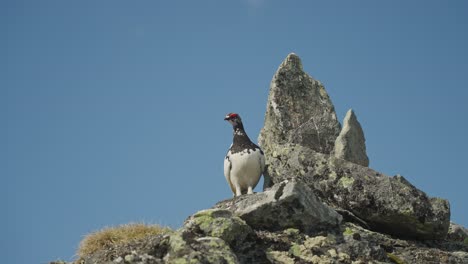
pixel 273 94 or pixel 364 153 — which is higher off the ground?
pixel 273 94

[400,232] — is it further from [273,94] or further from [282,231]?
[273,94]

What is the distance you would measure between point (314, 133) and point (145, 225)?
24.4 feet

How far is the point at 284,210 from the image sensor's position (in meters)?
15.8

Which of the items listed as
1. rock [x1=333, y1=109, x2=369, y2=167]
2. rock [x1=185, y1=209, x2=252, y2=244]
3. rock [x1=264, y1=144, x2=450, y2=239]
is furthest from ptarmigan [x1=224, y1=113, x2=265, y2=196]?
rock [x1=185, y1=209, x2=252, y2=244]

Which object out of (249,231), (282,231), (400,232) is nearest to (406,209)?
(400,232)

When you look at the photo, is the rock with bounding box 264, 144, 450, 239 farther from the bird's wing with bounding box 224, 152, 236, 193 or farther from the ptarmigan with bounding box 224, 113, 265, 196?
the bird's wing with bounding box 224, 152, 236, 193

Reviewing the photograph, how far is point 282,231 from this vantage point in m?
15.8

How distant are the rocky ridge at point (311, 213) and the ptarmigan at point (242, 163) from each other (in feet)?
1.83

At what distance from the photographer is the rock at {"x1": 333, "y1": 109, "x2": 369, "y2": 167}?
21.6 m

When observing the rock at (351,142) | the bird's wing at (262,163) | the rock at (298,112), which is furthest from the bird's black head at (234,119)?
the rock at (351,142)

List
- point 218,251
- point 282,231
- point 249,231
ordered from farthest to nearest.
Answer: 1. point 282,231
2. point 249,231
3. point 218,251

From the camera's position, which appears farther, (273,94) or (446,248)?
(273,94)

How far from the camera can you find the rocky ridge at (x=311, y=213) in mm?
14094

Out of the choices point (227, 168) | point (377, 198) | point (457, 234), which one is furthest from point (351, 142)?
point (457, 234)
